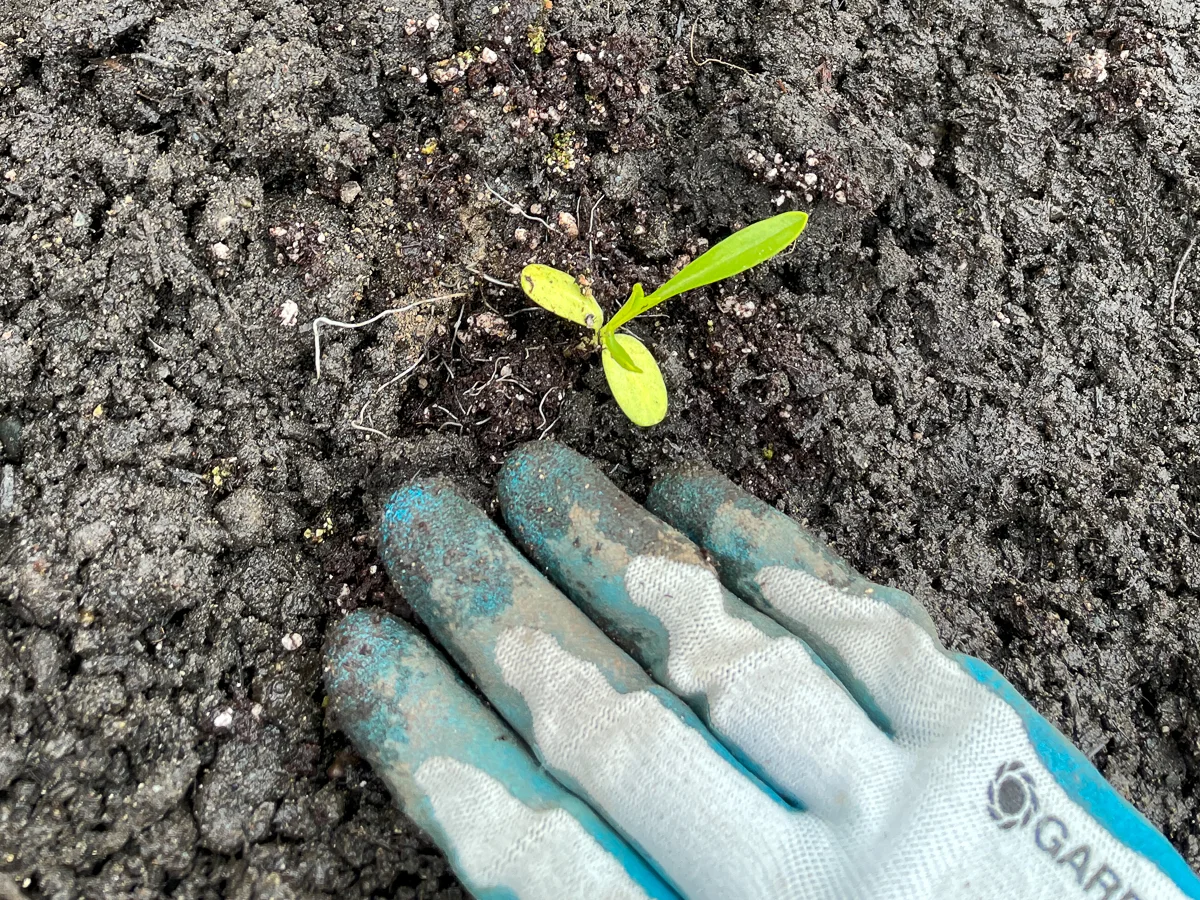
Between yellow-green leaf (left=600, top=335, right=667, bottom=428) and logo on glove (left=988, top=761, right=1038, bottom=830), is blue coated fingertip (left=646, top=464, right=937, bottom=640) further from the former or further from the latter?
logo on glove (left=988, top=761, right=1038, bottom=830)

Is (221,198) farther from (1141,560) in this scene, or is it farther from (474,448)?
(1141,560)

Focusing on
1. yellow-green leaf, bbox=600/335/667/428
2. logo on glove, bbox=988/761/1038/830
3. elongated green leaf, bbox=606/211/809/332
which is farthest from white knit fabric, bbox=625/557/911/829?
elongated green leaf, bbox=606/211/809/332

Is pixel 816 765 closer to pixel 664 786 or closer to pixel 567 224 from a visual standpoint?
pixel 664 786

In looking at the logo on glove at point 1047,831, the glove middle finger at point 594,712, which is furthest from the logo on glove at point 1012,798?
the glove middle finger at point 594,712

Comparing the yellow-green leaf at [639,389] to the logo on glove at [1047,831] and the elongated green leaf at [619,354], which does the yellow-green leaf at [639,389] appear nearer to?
the elongated green leaf at [619,354]

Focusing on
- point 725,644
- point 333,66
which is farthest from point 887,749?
point 333,66
